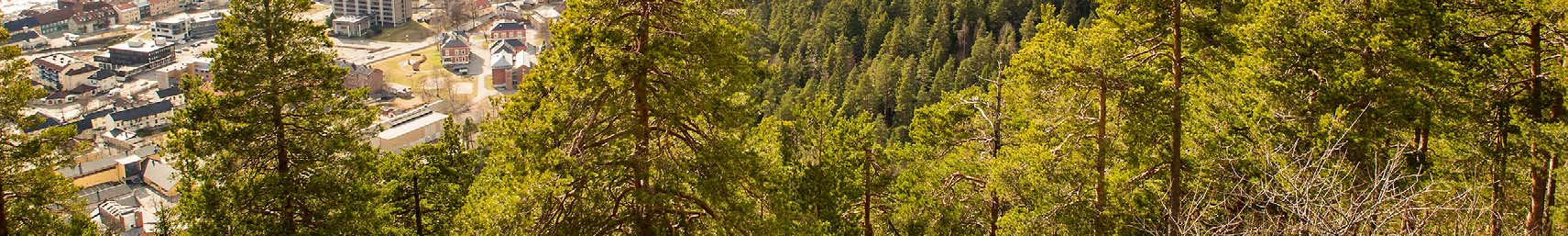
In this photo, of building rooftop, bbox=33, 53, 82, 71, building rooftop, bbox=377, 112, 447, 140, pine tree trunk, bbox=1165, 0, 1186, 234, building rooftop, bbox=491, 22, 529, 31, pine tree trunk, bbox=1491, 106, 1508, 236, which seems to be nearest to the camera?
pine tree trunk, bbox=1165, 0, 1186, 234

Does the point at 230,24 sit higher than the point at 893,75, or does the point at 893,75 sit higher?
the point at 230,24

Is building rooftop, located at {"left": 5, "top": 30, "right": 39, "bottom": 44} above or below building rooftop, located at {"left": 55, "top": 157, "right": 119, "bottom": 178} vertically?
above

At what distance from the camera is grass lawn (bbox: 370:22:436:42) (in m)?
116

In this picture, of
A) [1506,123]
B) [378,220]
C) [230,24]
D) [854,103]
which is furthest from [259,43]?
[854,103]

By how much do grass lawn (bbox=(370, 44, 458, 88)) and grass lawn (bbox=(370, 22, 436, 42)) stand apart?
11319 millimetres

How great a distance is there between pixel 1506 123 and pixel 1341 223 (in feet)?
25.1

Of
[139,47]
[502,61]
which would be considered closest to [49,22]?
[139,47]

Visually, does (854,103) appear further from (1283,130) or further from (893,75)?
(1283,130)

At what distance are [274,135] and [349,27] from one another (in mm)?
112770

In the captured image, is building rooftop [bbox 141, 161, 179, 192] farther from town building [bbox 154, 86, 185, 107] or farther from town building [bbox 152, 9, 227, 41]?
town building [bbox 152, 9, 227, 41]

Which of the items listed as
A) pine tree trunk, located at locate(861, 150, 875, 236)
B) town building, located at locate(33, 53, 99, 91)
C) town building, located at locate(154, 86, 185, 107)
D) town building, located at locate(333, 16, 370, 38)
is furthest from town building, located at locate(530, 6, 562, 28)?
pine tree trunk, located at locate(861, 150, 875, 236)

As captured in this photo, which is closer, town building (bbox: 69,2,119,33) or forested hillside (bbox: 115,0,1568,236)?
forested hillside (bbox: 115,0,1568,236)

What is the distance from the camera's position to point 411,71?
314 ft

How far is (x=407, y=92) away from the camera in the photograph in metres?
84.6
